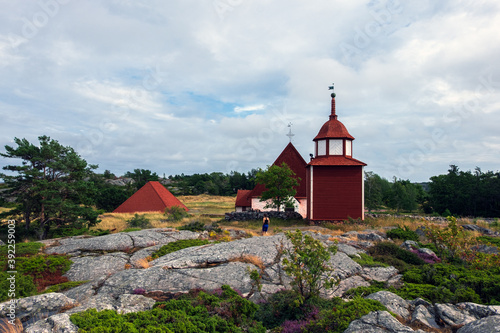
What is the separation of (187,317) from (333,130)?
2754 cm

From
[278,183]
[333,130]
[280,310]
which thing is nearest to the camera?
[280,310]

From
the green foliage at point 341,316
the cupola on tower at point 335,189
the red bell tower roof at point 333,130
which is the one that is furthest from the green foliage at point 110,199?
the green foliage at point 341,316

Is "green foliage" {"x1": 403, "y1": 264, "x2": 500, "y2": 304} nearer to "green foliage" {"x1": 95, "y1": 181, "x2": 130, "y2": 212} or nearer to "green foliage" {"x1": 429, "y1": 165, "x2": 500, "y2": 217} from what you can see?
"green foliage" {"x1": 429, "y1": 165, "x2": 500, "y2": 217}

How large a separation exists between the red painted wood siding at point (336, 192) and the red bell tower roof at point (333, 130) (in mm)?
3243

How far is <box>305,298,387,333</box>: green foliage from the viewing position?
18.1 feet

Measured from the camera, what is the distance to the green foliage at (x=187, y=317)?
16.1ft

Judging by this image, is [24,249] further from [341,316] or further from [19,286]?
[341,316]

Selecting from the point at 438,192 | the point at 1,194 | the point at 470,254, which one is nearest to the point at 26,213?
the point at 1,194

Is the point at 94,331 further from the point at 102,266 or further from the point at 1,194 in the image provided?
the point at 1,194

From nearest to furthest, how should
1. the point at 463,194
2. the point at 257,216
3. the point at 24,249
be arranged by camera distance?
the point at 24,249 → the point at 257,216 → the point at 463,194

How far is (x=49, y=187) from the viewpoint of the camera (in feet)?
67.6

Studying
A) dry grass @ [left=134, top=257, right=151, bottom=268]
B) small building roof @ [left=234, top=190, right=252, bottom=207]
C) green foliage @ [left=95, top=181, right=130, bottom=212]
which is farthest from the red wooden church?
green foliage @ [left=95, top=181, right=130, bottom=212]

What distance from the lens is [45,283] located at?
9344 mm

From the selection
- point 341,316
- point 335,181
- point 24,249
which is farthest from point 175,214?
point 341,316
